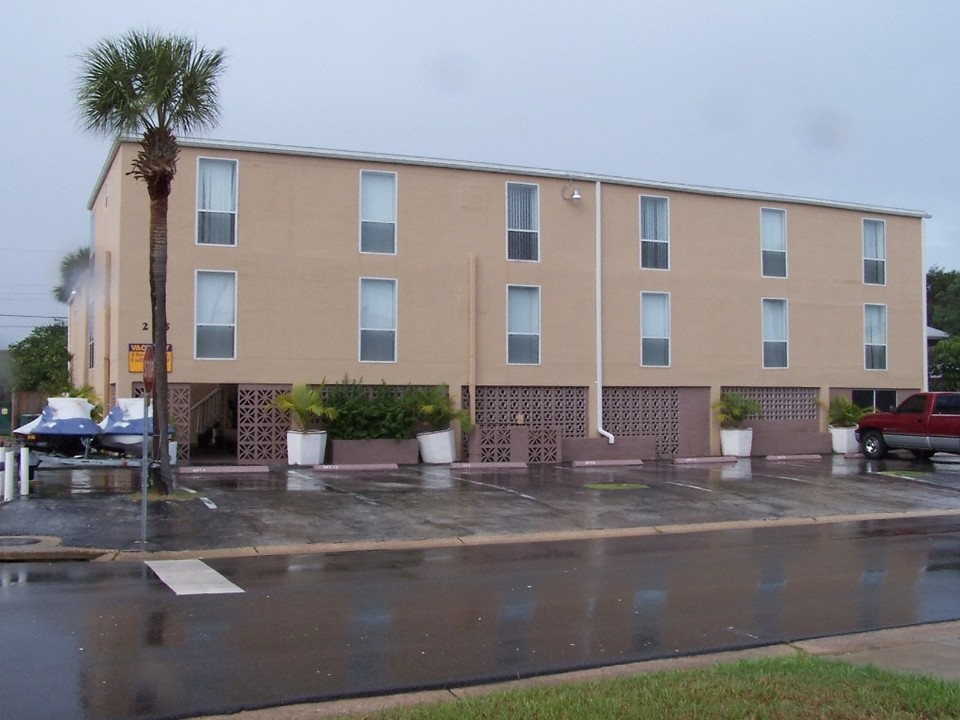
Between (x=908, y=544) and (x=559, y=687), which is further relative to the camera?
(x=908, y=544)

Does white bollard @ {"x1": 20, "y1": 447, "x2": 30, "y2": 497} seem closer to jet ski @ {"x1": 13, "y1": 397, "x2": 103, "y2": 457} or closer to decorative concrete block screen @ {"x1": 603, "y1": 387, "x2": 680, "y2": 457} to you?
jet ski @ {"x1": 13, "y1": 397, "x2": 103, "y2": 457}

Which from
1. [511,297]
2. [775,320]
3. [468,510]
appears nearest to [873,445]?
[775,320]

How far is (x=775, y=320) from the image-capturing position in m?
29.6

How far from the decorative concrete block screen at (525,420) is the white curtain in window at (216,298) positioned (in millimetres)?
6409

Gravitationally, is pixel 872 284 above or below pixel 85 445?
above

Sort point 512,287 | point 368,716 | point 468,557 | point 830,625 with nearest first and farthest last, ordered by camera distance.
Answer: point 368,716
point 830,625
point 468,557
point 512,287

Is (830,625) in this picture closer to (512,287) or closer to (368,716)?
(368,716)

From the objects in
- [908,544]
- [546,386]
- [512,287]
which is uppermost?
[512,287]

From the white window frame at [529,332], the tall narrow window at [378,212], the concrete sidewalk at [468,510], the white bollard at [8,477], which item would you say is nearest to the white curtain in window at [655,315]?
the white window frame at [529,332]

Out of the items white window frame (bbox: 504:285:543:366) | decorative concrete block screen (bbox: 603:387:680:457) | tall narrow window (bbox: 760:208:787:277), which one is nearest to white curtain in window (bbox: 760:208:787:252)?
tall narrow window (bbox: 760:208:787:277)

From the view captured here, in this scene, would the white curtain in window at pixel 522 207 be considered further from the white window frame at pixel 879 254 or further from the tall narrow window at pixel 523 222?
the white window frame at pixel 879 254

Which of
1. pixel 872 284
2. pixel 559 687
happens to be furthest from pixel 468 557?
pixel 872 284

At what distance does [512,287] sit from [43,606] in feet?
61.8

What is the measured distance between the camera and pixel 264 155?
80.1 ft
